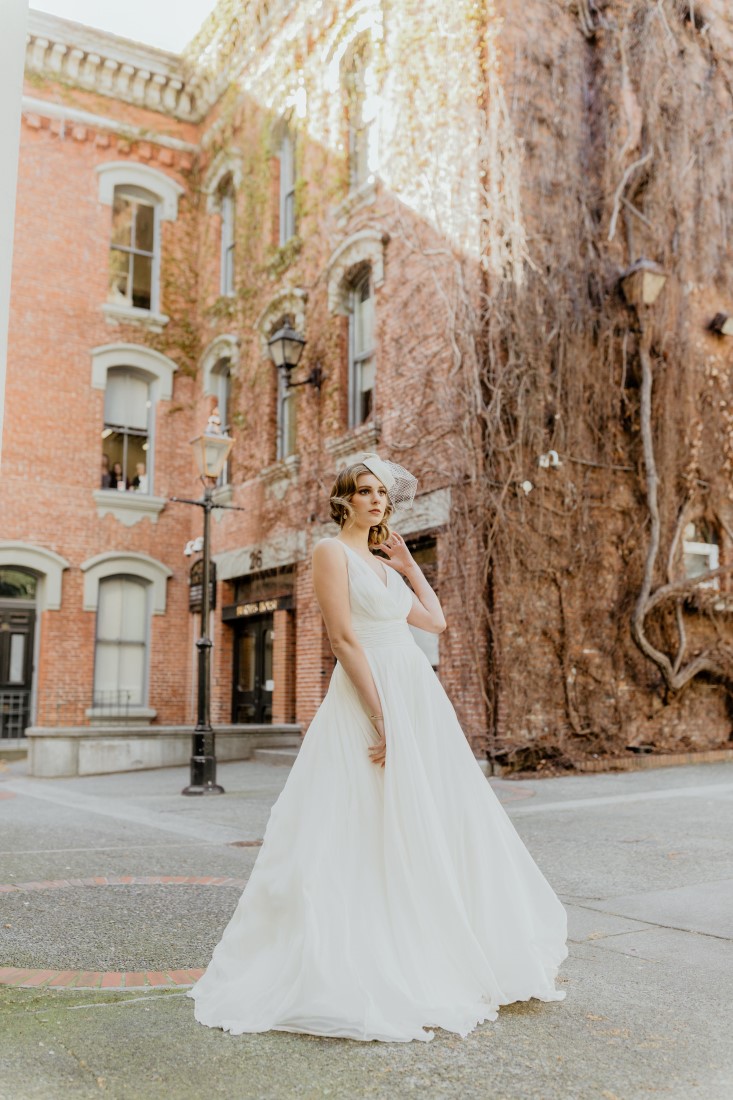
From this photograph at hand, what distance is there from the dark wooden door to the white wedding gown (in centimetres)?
1576

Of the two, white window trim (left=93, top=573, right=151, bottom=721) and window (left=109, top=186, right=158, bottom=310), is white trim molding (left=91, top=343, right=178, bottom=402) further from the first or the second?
white window trim (left=93, top=573, right=151, bottom=721)

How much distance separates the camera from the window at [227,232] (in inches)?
773

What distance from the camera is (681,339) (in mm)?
13562

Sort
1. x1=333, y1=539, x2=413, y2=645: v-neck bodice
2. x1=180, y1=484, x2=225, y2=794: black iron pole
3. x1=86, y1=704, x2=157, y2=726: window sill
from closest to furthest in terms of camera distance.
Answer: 1. x1=333, y1=539, x2=413, y2=645: v-neck bodice
2. x1=180, y1=484, x2=225, y2=794: black iron pole
3. x1=86, y1=704, x2=157, y2=726: window sill

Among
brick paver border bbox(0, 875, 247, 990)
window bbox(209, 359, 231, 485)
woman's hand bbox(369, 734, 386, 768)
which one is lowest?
brick paver border bbox(0, 875, 247, 990)

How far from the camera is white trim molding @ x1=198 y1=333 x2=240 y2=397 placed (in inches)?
736

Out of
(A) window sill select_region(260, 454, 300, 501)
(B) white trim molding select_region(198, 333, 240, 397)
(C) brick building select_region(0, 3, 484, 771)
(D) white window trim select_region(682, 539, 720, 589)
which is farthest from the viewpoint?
(B) white trim molding select_region(198, 333, 240, 397)

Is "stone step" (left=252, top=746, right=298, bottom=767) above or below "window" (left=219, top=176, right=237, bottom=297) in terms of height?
Answer: below

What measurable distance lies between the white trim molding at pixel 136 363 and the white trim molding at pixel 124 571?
10.6 ft

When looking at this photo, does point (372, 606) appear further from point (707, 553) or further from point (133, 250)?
point (133, 250)

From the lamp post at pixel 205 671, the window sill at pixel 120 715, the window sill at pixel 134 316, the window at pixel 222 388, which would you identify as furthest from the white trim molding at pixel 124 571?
the lamp post at pixel 205 671

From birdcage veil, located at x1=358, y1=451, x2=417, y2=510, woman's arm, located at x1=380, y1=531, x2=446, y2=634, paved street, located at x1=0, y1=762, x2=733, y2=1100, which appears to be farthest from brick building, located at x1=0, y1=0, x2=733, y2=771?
birdcage veil, located at x1=358, y1=451, x2=417, y2=510

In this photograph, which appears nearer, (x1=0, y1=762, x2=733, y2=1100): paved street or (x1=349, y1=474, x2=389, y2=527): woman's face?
(x1=0, y1=762, x2=733, y2=1100): paved street

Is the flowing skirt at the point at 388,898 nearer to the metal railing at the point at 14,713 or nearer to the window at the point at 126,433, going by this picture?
the metal railing at the point at 14,713
